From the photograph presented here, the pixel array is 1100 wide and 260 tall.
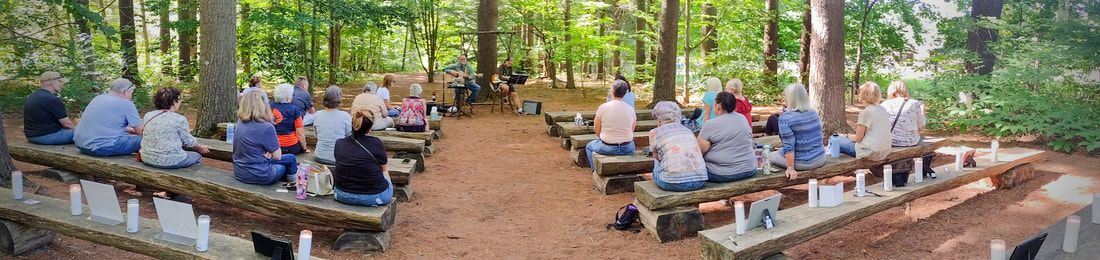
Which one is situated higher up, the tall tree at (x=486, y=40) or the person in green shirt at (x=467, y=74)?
the tall tree at (x=486, y=40)

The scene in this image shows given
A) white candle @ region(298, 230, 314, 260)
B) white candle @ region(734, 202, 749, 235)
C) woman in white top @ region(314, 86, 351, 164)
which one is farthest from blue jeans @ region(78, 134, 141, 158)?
white candle @ region(734, 202, 749, 235)

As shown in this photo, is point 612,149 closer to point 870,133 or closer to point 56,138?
point 870,133

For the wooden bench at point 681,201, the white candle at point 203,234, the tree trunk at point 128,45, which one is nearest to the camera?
the white candle at point 203,234

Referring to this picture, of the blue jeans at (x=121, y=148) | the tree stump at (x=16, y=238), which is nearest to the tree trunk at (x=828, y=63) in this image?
the blue jeans at (x=121, y=148)

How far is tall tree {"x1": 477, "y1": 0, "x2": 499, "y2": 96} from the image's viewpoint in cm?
1502

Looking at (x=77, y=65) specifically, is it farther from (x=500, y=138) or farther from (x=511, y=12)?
(x=511, y=12)

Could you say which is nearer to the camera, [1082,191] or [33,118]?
[33,118]

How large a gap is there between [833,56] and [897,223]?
3215mm

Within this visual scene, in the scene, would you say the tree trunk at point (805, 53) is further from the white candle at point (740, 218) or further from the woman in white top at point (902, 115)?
the white candle at point (740, 218)

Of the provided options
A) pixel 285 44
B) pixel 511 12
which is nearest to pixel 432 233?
pixel 285 44

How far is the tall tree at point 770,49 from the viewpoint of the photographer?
50.2 feet

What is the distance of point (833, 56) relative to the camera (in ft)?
27.9

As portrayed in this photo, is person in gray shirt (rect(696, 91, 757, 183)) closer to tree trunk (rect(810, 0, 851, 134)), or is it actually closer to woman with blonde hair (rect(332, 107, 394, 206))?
woman with blonde hair (rect(332, 107, 394, 206))

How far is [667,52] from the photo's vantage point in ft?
41.8
